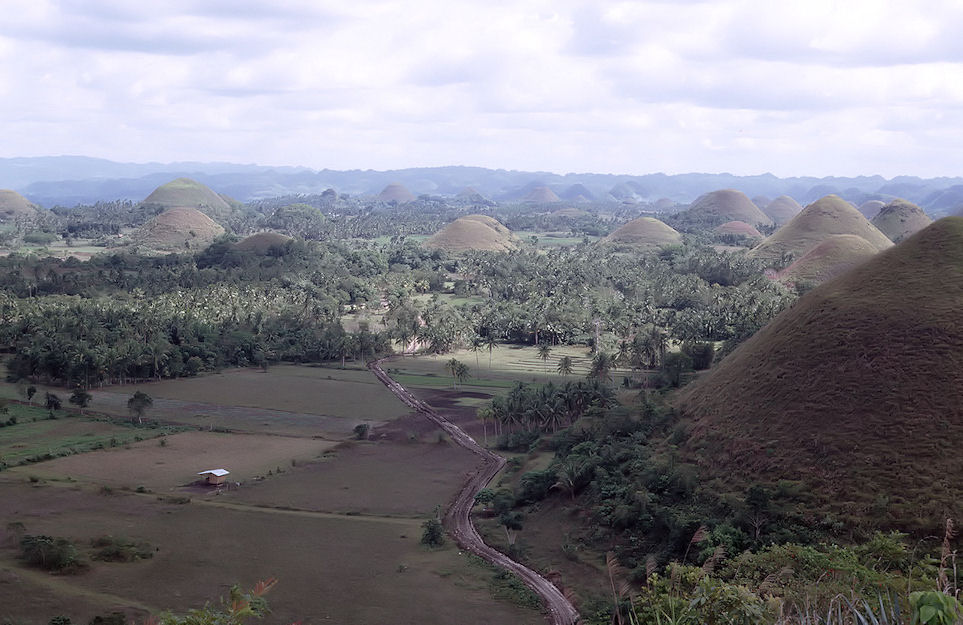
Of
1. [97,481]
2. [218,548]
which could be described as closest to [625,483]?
[218,548]

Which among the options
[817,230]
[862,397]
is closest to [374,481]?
[862,397]

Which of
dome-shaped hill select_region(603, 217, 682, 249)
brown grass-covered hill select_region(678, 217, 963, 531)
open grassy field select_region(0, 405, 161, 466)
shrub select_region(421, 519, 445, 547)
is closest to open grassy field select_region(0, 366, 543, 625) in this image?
open grassy field select_region(0, 405, 161, 466)

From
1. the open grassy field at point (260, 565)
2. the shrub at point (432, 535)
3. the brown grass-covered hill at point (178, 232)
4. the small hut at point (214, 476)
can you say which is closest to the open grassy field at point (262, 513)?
the open grassy field at point (260, 565)

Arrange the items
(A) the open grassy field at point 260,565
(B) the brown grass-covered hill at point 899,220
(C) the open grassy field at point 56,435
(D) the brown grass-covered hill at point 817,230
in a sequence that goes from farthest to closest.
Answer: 1. (B) the brown grass-covered hill at point 899,220
2. (D) the brown grass-covered hill at point 817,230
3. (C) the open grassy field at point 56,435
4. (A) the open grassy field at point 260,565

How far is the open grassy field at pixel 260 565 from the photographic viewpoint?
83.5 ft

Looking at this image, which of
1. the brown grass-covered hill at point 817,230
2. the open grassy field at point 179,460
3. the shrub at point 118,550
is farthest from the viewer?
the brown grass-covered hill at point 817,230

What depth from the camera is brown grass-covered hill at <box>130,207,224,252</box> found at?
157 metres

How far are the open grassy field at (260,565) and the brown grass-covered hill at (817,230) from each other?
361 feet

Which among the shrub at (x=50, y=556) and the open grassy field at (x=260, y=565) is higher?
the shrub at (x=50, y=556)

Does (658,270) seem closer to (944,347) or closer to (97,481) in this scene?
(944,347)

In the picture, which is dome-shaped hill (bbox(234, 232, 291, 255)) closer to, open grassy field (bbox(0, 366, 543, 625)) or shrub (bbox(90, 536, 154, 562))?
open grassy field (bbox(0, 366, 543, 625))

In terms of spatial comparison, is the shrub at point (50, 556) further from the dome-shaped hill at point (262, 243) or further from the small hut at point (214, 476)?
the dome-shaped hill at point (262, 243)

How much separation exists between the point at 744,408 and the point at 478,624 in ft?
60.2

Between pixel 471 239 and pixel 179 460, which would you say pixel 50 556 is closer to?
pixel 179 460
